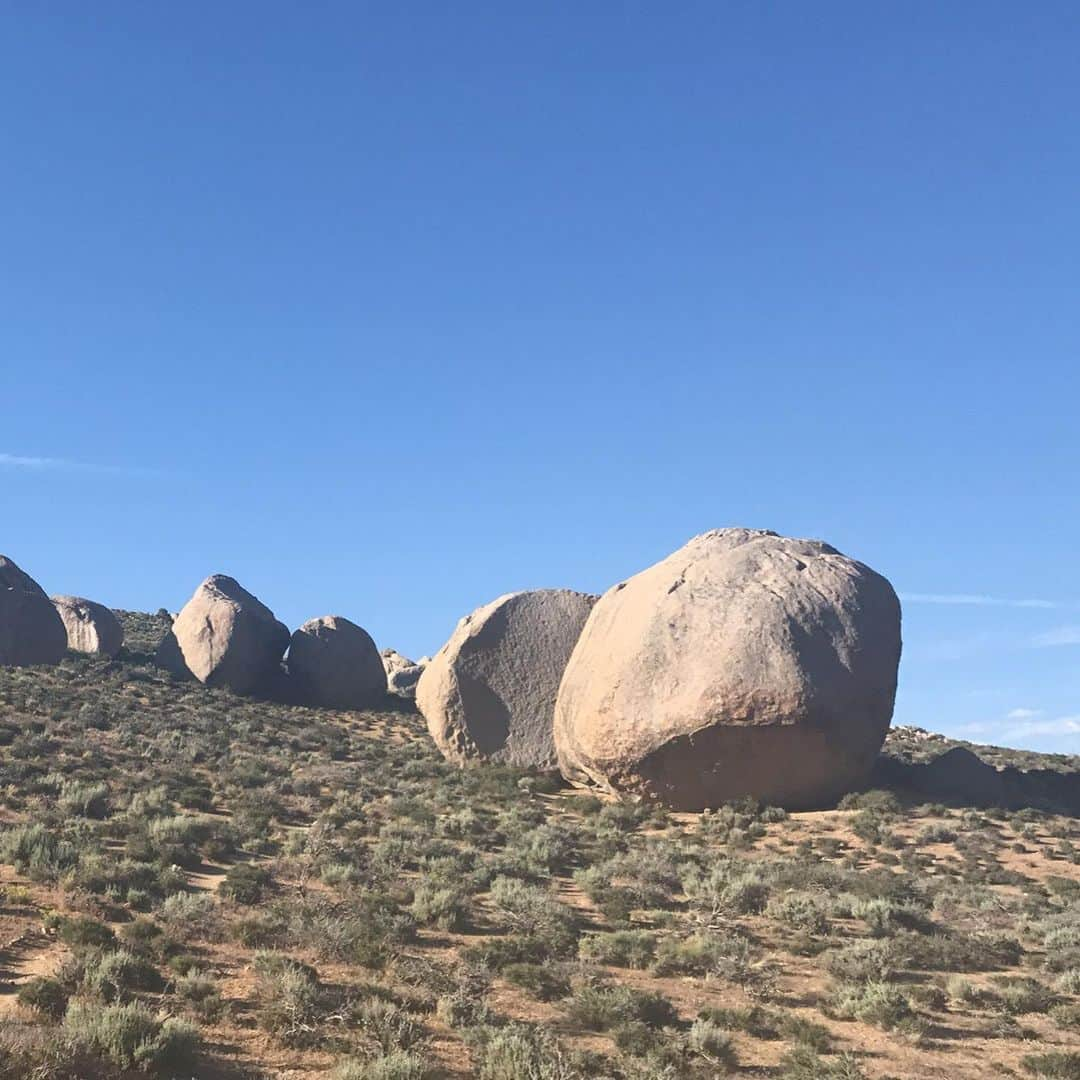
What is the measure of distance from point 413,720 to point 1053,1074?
94.7ft

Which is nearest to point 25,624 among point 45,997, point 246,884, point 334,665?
point 334,665

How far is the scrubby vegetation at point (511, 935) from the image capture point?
736cm

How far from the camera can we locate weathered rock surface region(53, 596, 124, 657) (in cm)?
3881

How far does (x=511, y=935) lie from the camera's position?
34.9 ft

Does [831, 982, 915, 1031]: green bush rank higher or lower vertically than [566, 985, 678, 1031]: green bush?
higher

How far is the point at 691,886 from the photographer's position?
1312cm

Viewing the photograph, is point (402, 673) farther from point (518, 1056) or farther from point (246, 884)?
point (518, 1056)

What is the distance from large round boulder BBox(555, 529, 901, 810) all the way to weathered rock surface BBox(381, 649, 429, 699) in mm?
23638

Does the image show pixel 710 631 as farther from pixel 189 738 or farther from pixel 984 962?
pixel 189 738

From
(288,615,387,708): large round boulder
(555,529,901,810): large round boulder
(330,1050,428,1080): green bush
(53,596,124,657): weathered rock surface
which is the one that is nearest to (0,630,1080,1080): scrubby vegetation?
(330,1050,428,1080): green bush

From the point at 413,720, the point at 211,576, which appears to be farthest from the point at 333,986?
the point at 211,576

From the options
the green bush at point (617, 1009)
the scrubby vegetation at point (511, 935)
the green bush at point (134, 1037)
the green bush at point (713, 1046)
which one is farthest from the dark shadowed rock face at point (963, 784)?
the green bush at point (134, 1037)

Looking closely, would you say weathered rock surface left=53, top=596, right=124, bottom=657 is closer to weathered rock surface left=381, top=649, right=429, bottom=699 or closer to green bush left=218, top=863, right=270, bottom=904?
weathered rock surface left=381, top=649, right=429, bottom=699

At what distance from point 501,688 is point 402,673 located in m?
24.5
